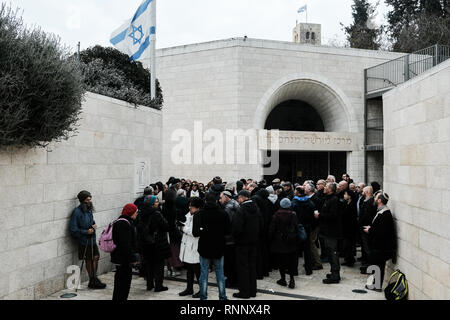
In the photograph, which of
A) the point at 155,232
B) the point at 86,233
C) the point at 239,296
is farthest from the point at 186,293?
the point at 86,233

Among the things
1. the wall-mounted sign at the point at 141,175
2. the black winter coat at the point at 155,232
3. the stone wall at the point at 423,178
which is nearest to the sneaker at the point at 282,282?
the stone wall at the point at 423,178

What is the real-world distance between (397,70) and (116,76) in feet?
41.8

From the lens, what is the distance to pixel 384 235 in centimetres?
593

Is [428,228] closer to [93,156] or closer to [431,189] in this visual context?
[431,189]

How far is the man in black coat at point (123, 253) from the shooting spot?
4930 millimetres

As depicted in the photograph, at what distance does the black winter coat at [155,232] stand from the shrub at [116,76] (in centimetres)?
Result: 295

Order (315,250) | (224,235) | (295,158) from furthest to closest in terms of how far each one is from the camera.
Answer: (295,158)
(315,250)
(224,235)

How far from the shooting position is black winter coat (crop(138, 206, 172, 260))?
6.02m

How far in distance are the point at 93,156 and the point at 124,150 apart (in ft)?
3.59

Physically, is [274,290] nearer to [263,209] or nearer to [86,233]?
[263,209]

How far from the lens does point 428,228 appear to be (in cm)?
471

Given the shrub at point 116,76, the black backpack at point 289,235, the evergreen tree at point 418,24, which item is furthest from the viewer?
the evergreen tree at point 418,24

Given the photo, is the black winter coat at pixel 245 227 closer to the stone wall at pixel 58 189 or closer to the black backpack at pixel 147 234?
the black backpack at pixel 147 234

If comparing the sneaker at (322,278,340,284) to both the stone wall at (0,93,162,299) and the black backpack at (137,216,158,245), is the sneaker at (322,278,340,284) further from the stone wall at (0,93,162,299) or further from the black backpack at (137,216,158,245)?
the stone wall at (0,93,162,299)
